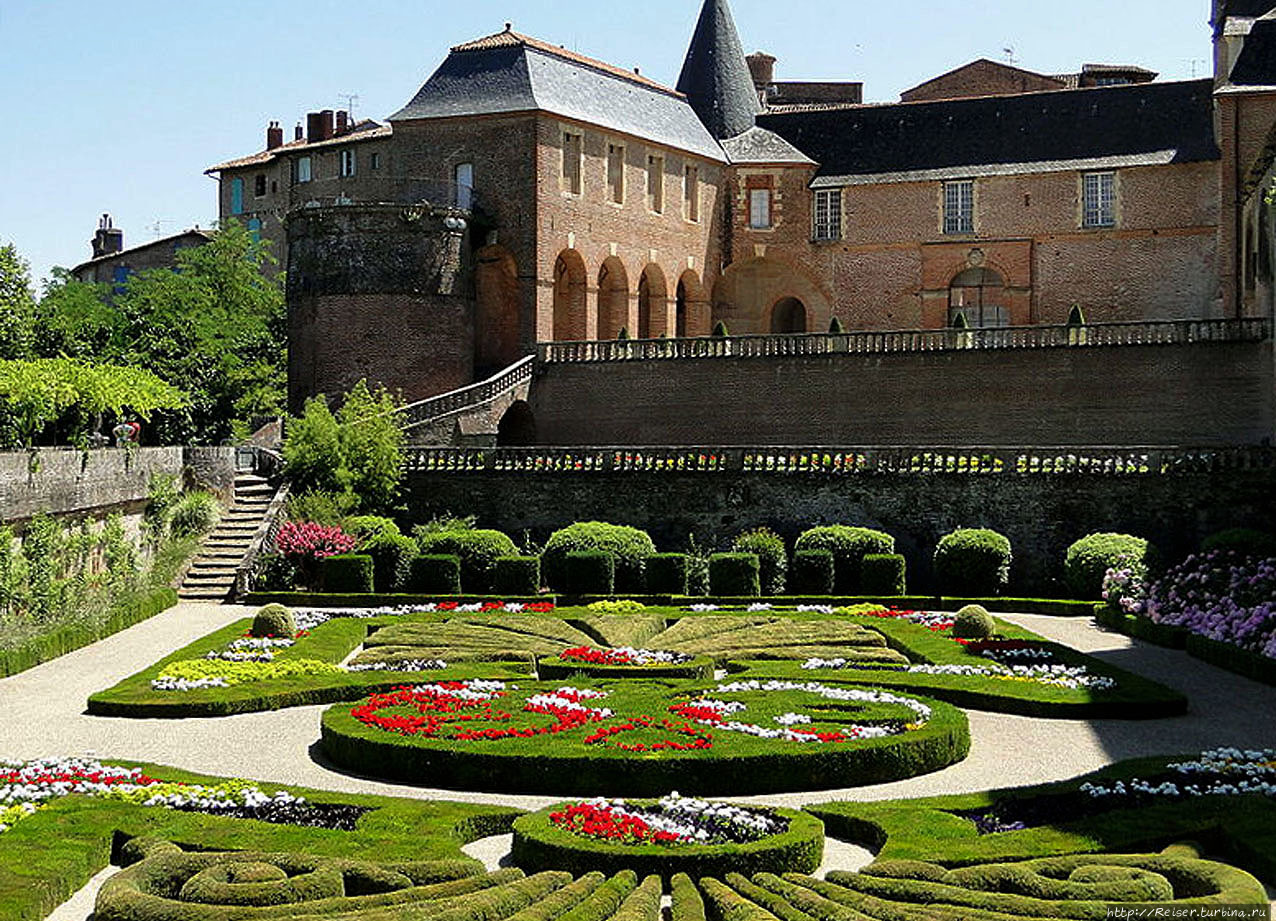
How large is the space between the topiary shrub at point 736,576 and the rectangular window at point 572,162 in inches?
950

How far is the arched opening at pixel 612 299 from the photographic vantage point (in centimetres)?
5847

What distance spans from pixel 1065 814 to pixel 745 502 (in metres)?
23.0

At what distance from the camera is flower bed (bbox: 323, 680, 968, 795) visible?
16.8 m

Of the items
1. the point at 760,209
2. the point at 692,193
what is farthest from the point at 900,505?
the point at 760,209

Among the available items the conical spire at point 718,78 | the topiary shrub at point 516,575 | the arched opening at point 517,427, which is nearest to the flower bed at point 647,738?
the topiary shrub at point 516,575

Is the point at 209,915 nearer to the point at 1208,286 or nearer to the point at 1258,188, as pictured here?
the point at 1258,188

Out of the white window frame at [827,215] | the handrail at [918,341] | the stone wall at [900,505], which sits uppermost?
the white window frame at [827,215]

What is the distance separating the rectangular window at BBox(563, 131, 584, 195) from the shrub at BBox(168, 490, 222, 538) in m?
21.5

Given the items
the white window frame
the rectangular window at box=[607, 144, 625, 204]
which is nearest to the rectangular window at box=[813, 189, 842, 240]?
the white window frame

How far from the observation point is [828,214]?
62.0m

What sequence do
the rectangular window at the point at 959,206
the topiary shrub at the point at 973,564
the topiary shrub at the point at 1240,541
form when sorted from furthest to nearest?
1. the rectangular window at the point at 959,206
2. the topiary shrub at the point at 973,564
3. the topiary shrub at the point at 1240,541

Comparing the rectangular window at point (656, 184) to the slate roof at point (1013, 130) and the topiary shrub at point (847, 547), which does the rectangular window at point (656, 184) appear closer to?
the slate roof at point (1013, 130)

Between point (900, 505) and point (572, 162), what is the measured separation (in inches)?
895

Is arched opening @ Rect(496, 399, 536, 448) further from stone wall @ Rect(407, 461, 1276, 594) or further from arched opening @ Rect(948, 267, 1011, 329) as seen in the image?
arched opening @ Rect(948, 267, 1011, 329)
